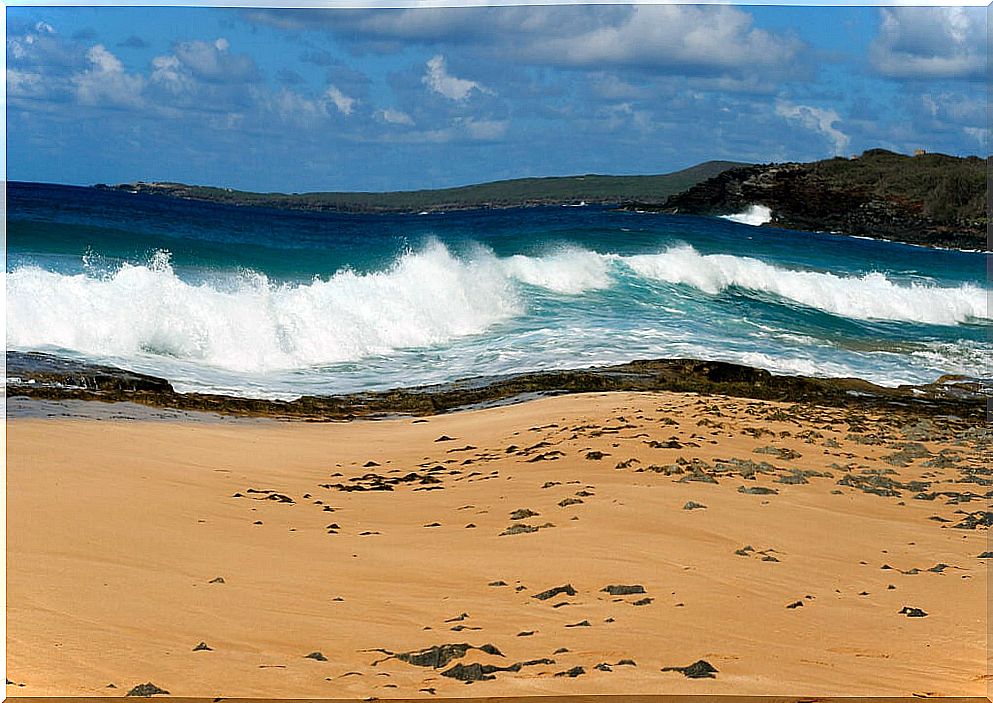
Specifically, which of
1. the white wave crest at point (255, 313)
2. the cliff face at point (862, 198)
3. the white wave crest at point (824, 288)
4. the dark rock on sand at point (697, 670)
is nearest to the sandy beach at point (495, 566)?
the dark rock on sand at point (697, 670)

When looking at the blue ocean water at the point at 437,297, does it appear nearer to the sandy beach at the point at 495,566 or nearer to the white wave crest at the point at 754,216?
the white wave crest at the point at 754,216

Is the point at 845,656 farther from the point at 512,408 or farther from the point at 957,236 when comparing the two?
the point at 957,236

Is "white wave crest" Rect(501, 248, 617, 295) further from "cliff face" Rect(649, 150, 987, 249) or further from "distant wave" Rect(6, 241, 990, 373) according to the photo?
"cliff face" Rect(649, 150, 987, 249)

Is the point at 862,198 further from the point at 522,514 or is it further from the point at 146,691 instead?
the point at 146,691

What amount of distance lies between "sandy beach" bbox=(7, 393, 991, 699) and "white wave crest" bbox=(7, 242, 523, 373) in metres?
2.99

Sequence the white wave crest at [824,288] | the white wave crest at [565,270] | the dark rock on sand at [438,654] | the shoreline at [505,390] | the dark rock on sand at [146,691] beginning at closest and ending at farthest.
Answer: the dark rock on sand at [146,691] < the dark rock on sand at [438,654] < the shoreline at [505,390] < the white wave crest at [565,270] < the white wave crest at [824,288]

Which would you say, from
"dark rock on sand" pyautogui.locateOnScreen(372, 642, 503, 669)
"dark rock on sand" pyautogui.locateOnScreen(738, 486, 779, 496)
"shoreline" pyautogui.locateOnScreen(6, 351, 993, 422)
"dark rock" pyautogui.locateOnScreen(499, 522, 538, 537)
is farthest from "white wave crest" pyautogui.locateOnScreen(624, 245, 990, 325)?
"dark rock on sand" pyautogui.locateOnScreen(372, 642, 503, 669)

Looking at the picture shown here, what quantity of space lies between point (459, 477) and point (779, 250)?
1350cm

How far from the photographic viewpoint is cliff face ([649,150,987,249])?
64.2 ft

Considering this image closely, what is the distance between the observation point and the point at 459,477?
15.6 feet

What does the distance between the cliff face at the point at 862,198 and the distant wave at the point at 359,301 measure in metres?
4.74

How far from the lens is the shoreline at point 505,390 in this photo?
6.65 meters

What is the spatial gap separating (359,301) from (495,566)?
820 centimetres

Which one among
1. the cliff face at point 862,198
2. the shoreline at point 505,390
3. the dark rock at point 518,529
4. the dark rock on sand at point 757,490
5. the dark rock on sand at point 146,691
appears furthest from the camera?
the cliff face at point 862,198
